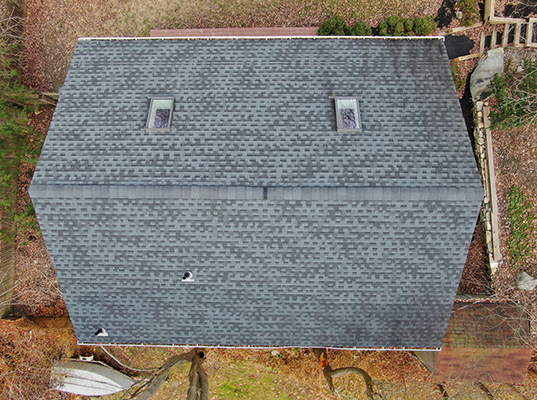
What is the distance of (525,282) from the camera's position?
53.1 feet

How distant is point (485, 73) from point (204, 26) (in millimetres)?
15445

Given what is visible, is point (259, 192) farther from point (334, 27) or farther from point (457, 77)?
point (457, 77)

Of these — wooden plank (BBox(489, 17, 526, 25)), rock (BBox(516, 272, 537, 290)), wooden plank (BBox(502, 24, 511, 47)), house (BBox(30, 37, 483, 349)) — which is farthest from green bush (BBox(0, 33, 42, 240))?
rock (BBox(516, 272, 537, 290))

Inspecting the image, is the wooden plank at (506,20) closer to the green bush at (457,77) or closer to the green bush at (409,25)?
the green bush at (457,77)

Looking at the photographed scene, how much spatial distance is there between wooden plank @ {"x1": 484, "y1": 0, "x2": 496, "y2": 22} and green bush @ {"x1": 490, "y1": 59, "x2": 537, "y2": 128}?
8.36 feet

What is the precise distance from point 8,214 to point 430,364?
78.2ft

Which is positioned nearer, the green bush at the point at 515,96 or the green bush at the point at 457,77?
the green bush at the point at 515,96

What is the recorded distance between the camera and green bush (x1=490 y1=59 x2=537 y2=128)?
1457 cm

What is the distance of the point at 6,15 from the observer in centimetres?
1636

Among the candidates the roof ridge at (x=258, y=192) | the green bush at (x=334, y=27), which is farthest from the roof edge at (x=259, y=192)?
the green bush at (x=334, y=27)

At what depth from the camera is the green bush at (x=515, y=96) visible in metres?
14.6

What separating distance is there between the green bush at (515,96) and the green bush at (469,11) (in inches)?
114

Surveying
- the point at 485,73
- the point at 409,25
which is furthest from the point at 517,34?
the point at 409,25

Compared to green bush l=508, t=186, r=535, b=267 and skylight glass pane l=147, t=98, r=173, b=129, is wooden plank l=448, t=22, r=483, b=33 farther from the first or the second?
skylight glass pane l=147, t=98, r=173, b=129
